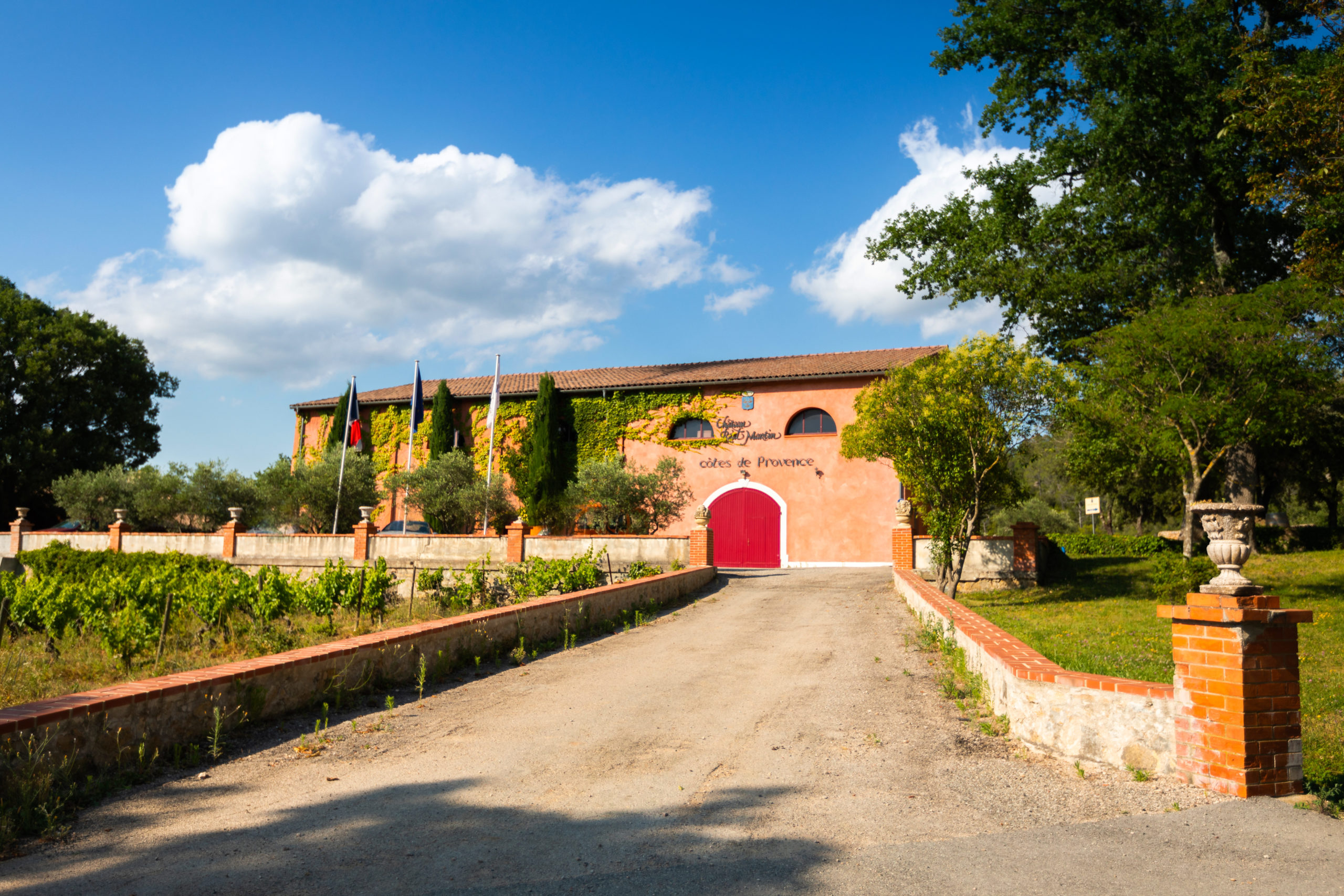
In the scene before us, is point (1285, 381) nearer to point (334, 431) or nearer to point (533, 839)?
point (533, 839)

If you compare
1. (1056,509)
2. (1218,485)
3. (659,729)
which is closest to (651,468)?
(1218,485)

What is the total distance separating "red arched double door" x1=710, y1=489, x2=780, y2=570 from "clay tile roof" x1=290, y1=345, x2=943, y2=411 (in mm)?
4042

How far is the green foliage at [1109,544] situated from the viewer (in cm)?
2781

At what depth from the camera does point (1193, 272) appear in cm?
1962

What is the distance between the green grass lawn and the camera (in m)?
6.18

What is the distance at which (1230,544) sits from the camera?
4.49 m

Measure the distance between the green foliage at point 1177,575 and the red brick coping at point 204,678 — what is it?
38.0 feet

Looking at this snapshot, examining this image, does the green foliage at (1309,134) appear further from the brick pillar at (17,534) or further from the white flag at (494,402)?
the brick pillar at (17,534)

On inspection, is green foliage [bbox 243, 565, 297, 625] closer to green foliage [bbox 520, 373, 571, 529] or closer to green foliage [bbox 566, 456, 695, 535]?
green foliage [bbox 566, 456, 695, 535]

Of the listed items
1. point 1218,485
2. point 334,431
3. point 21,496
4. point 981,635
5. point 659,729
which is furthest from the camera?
point 21,496

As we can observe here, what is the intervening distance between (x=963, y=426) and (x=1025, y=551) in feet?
15.5

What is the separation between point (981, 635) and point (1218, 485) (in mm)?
23829

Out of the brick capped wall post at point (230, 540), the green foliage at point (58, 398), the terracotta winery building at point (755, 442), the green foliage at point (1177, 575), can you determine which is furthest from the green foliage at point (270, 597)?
the green foliage at point (58, 398)

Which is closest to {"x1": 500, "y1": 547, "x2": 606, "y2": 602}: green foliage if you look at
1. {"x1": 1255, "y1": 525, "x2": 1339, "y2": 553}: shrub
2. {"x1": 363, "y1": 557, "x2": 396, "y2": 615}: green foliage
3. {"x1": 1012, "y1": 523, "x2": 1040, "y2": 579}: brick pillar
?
{"x1": 363, "y1": 557, "x2": 396, "y2": 615}: green foliage
